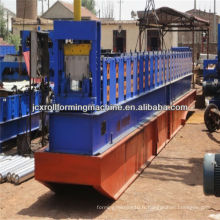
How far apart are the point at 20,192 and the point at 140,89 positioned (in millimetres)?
3523

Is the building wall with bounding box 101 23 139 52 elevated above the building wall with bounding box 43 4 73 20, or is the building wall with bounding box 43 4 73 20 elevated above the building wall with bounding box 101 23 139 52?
the building wall with bounding box 43 4 73 20

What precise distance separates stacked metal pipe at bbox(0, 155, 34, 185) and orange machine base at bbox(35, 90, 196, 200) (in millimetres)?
1560

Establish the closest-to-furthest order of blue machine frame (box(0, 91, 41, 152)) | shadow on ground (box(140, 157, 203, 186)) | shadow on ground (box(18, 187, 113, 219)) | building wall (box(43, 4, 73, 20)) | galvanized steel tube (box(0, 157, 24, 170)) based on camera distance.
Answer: shadow on ground (box(18, 187, 113, 219))
shadow on ground (box(140, 157, 203, 186))
galvanized steel tube (box(0, 157, 24, 170))
blue machine frame (box(0, 91, 41, 152))
building wall (box(43, 4, 73, 20))

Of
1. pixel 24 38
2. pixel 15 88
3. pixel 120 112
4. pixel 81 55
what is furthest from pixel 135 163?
pixel 24 38

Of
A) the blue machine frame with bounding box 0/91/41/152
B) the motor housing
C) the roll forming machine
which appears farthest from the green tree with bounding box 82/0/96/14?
the motor housing

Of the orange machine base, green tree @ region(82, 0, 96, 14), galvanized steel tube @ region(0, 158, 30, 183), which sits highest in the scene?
green tree @ region(82, 0, 96, 14)

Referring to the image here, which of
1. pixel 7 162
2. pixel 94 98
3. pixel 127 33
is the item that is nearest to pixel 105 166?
pixel 94 98

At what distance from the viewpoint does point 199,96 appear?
765 inches

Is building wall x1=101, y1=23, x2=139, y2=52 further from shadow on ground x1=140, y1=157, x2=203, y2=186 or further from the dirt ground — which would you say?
the dirt ground

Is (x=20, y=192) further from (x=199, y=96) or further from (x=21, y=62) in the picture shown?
(x=199, y=96)

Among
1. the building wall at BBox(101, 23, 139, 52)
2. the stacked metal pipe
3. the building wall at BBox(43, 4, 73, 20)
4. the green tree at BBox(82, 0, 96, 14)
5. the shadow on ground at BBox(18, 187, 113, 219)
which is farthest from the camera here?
the green tree at BBox(82, 0, 96, 14)

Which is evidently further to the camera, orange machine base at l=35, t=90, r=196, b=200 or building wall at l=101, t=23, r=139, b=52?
building wall at l=101, t=23, r=139, b=52

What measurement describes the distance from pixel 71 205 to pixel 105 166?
3.20ft

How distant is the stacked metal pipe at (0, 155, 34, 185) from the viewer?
9.20 m
